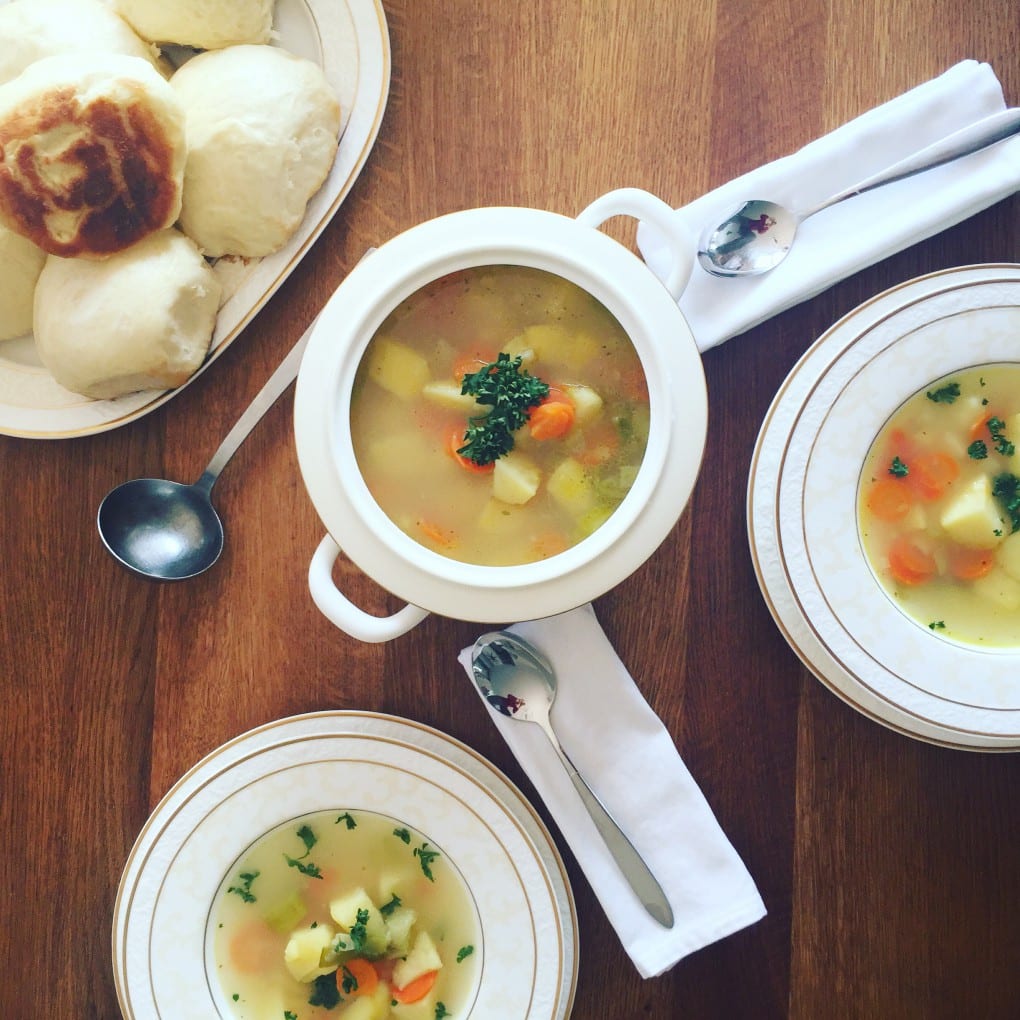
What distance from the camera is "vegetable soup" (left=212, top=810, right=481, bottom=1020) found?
1558mm

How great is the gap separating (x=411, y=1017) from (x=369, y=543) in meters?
0.97

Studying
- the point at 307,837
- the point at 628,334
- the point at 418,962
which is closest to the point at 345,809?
the point at 307,837

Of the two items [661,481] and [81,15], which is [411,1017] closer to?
[661,481]

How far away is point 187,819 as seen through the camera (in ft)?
4.84

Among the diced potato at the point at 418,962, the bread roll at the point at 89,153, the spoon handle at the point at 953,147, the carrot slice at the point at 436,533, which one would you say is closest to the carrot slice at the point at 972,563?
the spoon handle at the point at 953,147

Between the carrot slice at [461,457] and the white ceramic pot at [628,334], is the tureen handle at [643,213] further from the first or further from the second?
the carrot slice at [461,457]

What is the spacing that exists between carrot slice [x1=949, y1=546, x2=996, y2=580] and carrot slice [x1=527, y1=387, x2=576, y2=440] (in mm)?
723

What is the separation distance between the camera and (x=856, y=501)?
4.48 feet

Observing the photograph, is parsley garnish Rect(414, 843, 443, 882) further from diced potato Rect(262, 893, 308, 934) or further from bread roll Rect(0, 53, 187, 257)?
bread roll Rect(0, 53, 187, 257)

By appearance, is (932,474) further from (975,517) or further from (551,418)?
(551,418)

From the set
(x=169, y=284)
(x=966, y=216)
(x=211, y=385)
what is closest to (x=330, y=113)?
(x=169, y=284)

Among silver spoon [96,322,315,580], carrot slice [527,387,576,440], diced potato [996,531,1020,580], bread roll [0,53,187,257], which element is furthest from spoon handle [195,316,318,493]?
diced potato [996,531,1020,580]

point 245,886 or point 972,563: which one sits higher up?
point 972,563

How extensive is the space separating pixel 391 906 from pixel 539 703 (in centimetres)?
50
